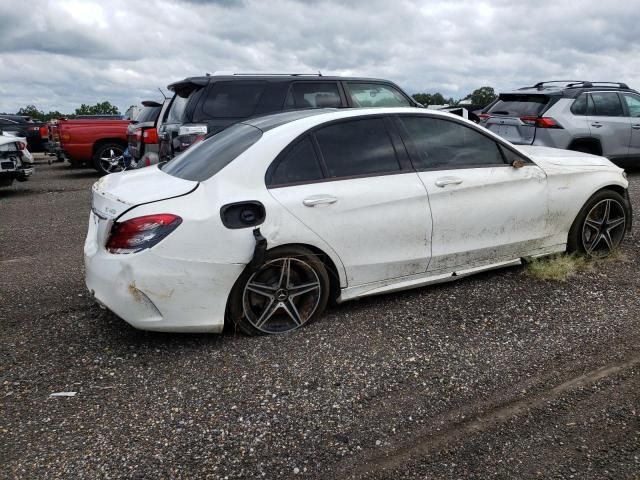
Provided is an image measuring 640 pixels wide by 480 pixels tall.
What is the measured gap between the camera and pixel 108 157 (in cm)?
1430

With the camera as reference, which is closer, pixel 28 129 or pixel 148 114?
pixel 148 114

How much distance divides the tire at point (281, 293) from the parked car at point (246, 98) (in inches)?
148

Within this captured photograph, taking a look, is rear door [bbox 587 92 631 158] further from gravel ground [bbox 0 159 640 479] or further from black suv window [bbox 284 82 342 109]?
gravel ground [bbox 0 159 640 479]

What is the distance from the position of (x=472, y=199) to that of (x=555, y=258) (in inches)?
47.2

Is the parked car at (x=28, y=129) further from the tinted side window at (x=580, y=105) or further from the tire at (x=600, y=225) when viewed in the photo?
the tire at (x=600, y=225)

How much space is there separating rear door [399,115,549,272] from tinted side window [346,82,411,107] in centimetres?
386

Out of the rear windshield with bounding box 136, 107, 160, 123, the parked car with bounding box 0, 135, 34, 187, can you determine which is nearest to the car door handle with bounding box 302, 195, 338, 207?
the parked car with bounding box 0, 135, 34, 187

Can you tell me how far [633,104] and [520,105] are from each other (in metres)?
2.39

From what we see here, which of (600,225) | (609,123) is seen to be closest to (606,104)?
(609,123)

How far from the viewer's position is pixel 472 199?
4.59 meters

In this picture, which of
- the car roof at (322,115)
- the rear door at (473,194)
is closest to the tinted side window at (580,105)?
the rear door at (473,194)

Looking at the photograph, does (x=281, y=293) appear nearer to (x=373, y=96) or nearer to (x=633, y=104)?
(x=373, y=96)

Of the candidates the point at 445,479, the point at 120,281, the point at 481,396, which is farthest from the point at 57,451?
the point at 481,396

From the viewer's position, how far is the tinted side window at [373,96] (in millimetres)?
8461
